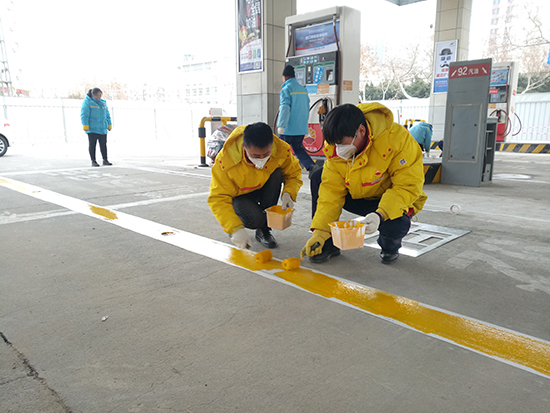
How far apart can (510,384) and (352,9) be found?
6.88 m

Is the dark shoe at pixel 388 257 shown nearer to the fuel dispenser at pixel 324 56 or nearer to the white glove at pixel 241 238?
the white glove at pixel 241 238

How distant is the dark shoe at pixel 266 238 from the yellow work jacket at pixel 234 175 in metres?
0.36

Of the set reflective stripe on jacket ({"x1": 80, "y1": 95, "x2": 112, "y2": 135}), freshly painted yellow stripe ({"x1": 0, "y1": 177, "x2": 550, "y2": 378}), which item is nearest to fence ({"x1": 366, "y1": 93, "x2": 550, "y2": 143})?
reflective stripe on jacket ({"x1": 80, "y1": 95, "x2": 112, "y2": 135})

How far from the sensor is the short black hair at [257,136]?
257 centimetres

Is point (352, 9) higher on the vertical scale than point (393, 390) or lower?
higher

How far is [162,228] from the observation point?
3.60 meters

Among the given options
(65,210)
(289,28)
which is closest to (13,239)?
(65,210)

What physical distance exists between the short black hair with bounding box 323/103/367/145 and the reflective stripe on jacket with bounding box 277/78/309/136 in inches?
158

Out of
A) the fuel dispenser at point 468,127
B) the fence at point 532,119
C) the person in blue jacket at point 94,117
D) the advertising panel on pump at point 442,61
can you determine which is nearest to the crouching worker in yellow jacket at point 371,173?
the fuel dispenser at point 468,127

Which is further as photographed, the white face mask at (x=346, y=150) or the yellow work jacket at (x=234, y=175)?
the yellow work jacket at (x=234, y=175)

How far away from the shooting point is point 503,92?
1240 centimetres

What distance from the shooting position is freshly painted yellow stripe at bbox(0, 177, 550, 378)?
1.69 meters

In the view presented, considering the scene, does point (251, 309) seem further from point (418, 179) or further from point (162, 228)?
point (162, 228)

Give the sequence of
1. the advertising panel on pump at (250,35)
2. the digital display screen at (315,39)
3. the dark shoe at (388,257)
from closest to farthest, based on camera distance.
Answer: the dark shoe at (388,257), the digital display screen at (315,39), the advertising panel on pump at (250,35)
